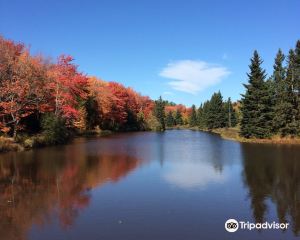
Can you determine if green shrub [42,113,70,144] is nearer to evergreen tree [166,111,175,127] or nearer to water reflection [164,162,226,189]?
water reflection [164,162,226,189]

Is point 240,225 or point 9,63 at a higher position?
point 9,63

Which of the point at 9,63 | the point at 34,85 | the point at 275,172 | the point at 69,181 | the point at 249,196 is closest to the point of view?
the point at 249,196

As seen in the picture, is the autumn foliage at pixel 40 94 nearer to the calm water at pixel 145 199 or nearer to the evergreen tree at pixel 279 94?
the calm water at pixel 145 199

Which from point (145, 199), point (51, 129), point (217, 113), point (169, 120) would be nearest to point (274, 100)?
point (51, 129)

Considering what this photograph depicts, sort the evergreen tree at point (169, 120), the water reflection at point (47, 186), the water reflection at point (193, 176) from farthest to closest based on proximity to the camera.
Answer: the evergreen tree at point (169, 120)
the water reflection at point (193, 176)
the water reflection at point (47, 186)

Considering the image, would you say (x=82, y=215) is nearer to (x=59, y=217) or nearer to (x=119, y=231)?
(x=59, y=217)

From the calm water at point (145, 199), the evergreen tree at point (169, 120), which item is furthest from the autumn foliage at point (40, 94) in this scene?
the evergreen tree at point (169, 120)

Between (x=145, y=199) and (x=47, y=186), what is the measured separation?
5.88m

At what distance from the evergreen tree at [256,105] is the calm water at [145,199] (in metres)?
20.8

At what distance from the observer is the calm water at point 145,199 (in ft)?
35.1

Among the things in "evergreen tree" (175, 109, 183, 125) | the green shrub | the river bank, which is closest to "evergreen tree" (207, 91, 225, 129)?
the green shrub

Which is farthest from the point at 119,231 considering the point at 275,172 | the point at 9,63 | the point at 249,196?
the point at 9,63

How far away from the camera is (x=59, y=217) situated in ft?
40.2

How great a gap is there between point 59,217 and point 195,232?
4.88 metres
